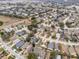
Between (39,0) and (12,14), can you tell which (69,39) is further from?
(39,0)

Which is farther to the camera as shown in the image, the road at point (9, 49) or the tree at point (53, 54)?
the road at point (9, 49)

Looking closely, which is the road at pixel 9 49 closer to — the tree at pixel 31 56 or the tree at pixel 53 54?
the tree at pixel 31 56

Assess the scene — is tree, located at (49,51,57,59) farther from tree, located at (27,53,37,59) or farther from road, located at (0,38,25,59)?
road, located at (0,38,25,59)

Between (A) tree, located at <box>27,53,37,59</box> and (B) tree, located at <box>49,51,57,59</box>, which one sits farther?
(B) tree, located at <box>49,51,57,59</box>

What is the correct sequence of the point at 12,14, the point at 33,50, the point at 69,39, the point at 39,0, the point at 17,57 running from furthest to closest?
the point at 39,0 → the point at 12,14 → the point at 69,39 → the point at 33,50 → the point at 17,57

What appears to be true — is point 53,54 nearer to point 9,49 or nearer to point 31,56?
point 31,56

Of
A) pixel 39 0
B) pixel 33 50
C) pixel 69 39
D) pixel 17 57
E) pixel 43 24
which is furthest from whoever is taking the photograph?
pixel 39 0

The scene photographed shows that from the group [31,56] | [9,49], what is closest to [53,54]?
[31,56]

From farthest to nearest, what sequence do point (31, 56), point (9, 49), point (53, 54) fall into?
point (9, 49) → point (53, 54) → point (31, 56)

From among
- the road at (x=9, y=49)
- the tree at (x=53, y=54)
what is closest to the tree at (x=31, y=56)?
the road at (x=9, y=49)

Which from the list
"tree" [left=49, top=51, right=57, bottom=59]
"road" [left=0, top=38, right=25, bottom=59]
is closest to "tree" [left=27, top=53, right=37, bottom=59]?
"road" [left=0, top=38, right=25, bottom=59]

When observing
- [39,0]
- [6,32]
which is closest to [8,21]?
[6,32]
